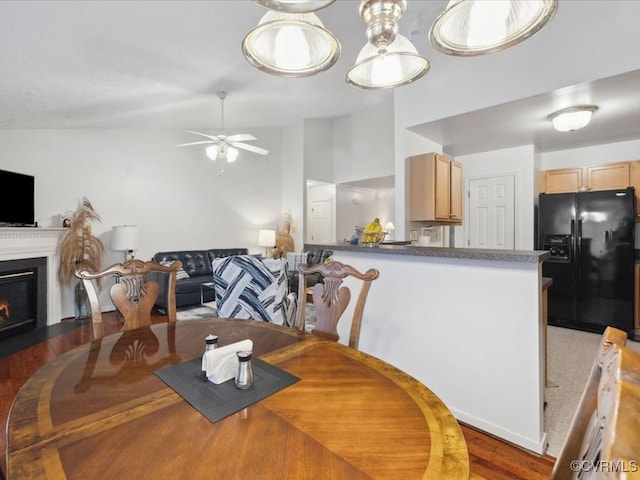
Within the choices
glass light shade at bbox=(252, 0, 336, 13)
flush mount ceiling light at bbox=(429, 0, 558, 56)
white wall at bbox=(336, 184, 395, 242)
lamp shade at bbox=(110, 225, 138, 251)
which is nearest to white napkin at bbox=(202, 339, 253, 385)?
glass light shade at bbox=(252, 0, 336, 13)

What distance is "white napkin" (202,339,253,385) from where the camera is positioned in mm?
1018

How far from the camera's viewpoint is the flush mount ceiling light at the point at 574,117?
278 centimetres

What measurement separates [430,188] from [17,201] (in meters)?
5.04

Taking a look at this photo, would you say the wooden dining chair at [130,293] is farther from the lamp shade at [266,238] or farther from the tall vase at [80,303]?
the lamp shade at [266,238]

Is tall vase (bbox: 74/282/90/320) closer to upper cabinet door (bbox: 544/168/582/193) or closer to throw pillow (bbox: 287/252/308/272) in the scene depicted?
throw pillow (bbox: 287/252/308/272)

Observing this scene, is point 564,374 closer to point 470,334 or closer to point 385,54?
point 470,334

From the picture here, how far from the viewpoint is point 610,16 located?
2219mm

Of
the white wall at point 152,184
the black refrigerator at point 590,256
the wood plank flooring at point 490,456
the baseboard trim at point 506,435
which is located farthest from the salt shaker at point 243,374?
the white wall at point 152,184

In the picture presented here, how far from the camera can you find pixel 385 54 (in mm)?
1302

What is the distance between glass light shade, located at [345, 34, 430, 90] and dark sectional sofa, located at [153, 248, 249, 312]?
12.4ft

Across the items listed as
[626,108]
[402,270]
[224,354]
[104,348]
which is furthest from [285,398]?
[626,108]

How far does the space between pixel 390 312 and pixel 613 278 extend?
3.13 metres

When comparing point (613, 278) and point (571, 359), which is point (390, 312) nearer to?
point (571, 359)

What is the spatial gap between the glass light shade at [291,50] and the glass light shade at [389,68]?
Answer: 161 millimetres
